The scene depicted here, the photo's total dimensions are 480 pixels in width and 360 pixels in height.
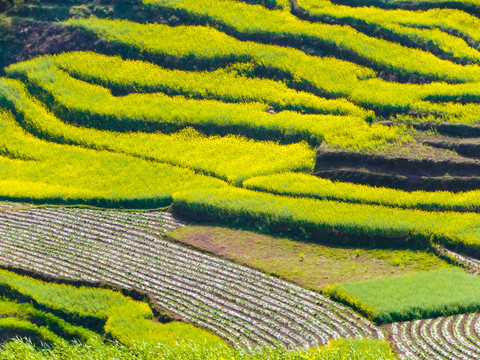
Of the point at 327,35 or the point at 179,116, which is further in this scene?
the point at 327,35

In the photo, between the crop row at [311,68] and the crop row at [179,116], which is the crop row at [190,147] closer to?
the crop row at [179,116]

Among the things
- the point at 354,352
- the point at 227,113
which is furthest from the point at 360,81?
the point at 354,352

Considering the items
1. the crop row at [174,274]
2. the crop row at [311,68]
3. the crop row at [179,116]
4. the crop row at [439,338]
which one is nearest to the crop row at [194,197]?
the crop row at [174,274]

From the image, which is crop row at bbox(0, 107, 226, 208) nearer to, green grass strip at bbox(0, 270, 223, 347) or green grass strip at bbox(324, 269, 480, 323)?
green grass strip at bbox(0, 270, 223, 347)

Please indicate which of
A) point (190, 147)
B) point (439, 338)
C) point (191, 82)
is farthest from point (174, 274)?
point (191, 82)

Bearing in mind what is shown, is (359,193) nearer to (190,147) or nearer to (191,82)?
(190,147)

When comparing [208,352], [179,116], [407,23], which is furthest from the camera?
[407,23]
